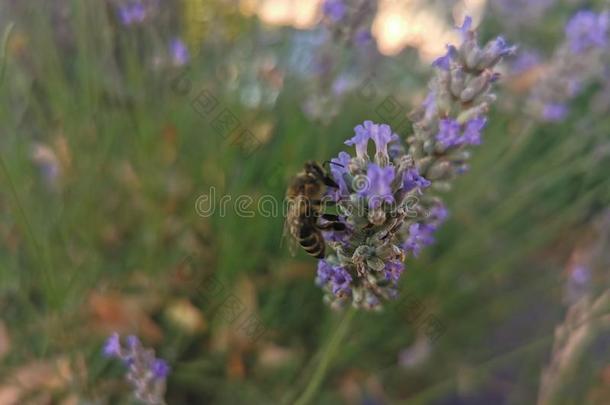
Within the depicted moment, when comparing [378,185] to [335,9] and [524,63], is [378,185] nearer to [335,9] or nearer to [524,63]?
[335,9]

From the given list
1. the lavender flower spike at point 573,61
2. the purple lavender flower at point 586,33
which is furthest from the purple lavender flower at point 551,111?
the purple lavender flower at point 586,33

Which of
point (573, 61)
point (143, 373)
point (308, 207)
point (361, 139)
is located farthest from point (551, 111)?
point (143, 373)

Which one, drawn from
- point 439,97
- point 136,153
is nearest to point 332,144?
point 136,153

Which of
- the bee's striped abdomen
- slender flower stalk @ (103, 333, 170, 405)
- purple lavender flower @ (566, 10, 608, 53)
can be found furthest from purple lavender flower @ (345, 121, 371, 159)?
purple lavender flower @ (566, 10, 608, 53)

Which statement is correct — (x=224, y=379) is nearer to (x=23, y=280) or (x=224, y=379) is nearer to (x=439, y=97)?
(x=23, y=280)

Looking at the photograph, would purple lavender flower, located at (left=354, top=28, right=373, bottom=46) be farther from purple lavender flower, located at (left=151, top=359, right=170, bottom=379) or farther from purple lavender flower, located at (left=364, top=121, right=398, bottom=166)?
purple lavender flower, located at (left=151, top=359, right=170, bottom=379)

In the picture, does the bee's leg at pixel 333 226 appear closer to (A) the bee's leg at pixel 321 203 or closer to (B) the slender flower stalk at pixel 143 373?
(A) the bee's leg at pixel 321 203
